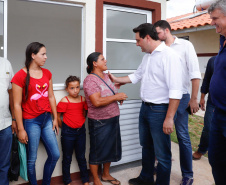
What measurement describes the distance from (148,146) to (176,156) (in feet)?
4.69

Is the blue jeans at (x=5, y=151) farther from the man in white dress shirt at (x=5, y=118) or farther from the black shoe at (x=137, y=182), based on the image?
the black shoe at (x=137, y=182)

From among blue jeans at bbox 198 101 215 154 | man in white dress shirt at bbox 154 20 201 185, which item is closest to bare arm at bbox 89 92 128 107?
man in white dress shirt at bbox 154 20 201 185

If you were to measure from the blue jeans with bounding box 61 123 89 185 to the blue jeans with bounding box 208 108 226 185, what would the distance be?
5.06 ft

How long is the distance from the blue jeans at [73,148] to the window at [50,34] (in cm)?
367

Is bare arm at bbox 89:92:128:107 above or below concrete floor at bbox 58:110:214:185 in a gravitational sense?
above

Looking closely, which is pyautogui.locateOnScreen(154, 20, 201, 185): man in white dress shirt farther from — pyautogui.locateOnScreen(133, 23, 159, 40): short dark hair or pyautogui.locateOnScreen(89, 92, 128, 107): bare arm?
pyautogui.locateOnScreen(89, 92, 128, 107): bare arm

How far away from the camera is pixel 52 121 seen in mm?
2836

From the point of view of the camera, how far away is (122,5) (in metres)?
3.36

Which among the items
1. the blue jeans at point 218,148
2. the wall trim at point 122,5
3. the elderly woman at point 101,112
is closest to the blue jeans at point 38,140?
the elderly woman at point 101,112

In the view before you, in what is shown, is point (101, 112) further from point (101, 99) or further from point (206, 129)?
point (206, 129)

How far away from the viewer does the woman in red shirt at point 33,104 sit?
2.37 metres

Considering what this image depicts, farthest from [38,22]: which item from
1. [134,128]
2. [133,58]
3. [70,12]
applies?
[134,128]

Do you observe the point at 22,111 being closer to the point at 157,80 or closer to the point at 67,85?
the point at 67,85

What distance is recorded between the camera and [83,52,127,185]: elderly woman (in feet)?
8.77
